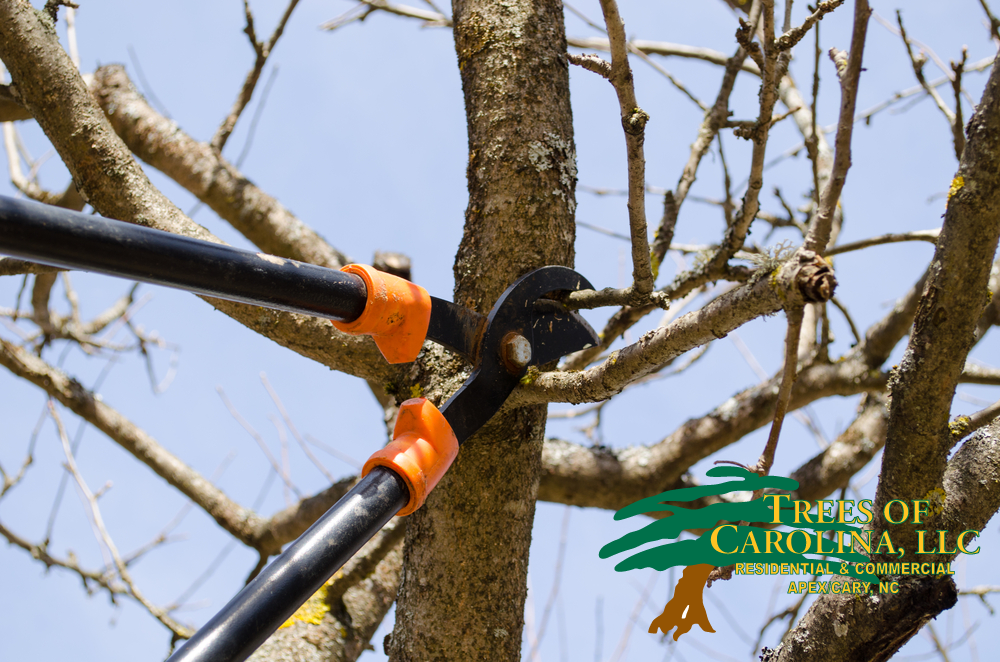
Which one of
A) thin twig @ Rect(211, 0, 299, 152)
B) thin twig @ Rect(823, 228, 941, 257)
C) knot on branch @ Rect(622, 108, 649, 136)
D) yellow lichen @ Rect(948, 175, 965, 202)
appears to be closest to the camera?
yellow lichen @ Rect(948, 175, 965, 202)

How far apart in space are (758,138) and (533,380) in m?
0.56

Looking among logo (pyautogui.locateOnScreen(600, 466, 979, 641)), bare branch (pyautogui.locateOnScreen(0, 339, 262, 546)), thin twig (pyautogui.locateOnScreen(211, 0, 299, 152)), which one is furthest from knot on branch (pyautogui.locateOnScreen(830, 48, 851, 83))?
bare branch (pyautogui.locateOnScreen(0, 339, 262, 546))

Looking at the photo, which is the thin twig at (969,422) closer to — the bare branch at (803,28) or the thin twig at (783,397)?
the thin twig at (783,397)

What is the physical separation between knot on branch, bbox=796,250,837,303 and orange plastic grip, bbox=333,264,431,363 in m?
0.56

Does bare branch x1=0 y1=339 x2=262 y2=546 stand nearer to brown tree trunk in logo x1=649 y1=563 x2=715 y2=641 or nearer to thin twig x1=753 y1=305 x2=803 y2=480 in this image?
brown tree trunk in logo x1=649 y1=563 x2=715 y2=641

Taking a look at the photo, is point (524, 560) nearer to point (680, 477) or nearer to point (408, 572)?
point (408, 572)

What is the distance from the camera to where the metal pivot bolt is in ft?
3.90

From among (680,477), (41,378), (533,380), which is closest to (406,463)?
(533,380)

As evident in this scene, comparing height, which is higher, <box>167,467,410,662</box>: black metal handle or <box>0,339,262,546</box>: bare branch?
<box>0,339,262,546</box>: bare branch

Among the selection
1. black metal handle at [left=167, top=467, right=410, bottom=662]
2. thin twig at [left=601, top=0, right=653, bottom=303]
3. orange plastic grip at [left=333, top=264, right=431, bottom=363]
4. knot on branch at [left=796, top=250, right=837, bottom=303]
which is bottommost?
black metal handle at [left=167, top=467, right=410, bottom=662]

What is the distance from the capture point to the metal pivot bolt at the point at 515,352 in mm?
1188

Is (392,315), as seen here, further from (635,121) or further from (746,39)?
(746,39)

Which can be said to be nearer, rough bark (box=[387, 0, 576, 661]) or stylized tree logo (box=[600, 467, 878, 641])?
stylized tree logo (box=[600, 467, 878, 641])

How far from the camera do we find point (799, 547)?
1150 mm
